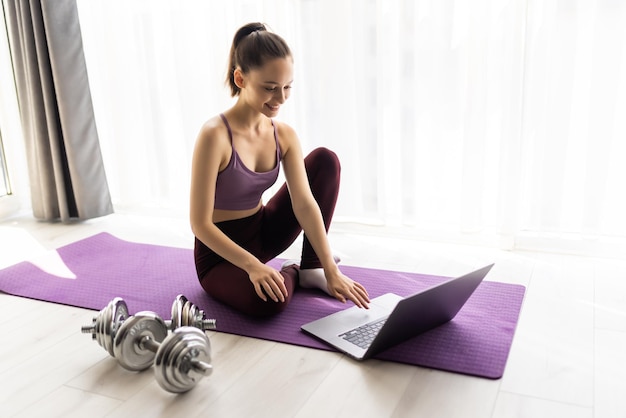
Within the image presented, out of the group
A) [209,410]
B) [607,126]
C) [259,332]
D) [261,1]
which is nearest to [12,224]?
[261,1]

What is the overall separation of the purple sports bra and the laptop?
1.37ft

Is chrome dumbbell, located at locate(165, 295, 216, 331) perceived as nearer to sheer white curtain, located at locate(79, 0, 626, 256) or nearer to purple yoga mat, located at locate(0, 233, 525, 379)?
purple yoga mat, located at locate(0, 233, 525, 379)

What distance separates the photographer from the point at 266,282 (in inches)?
59.7

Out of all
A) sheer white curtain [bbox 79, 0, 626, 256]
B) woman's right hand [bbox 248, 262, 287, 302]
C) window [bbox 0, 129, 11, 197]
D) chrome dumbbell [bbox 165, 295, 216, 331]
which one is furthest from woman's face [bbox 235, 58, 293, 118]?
window [bbox 0, 129, 11, 197]

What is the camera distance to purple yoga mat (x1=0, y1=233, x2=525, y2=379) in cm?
145

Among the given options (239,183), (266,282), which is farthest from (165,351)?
(239,183)

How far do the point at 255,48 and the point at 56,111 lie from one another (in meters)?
1.57

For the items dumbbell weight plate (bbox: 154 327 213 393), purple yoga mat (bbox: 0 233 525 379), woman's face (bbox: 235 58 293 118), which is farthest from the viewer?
woman's face (bbox: 235 58 293 118)

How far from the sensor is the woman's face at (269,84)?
1558mm

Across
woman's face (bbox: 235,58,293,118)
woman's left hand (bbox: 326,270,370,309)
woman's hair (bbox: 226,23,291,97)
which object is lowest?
woman's left hand (bbox: 326,270,370,309)

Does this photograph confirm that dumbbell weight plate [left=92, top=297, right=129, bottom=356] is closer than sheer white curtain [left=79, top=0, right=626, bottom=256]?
Yes

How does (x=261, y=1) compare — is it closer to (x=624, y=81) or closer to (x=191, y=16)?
(x=191, y=16)

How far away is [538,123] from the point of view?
2127mm

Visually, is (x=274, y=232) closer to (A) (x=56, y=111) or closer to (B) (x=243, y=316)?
(B) (x=243, y=316)
